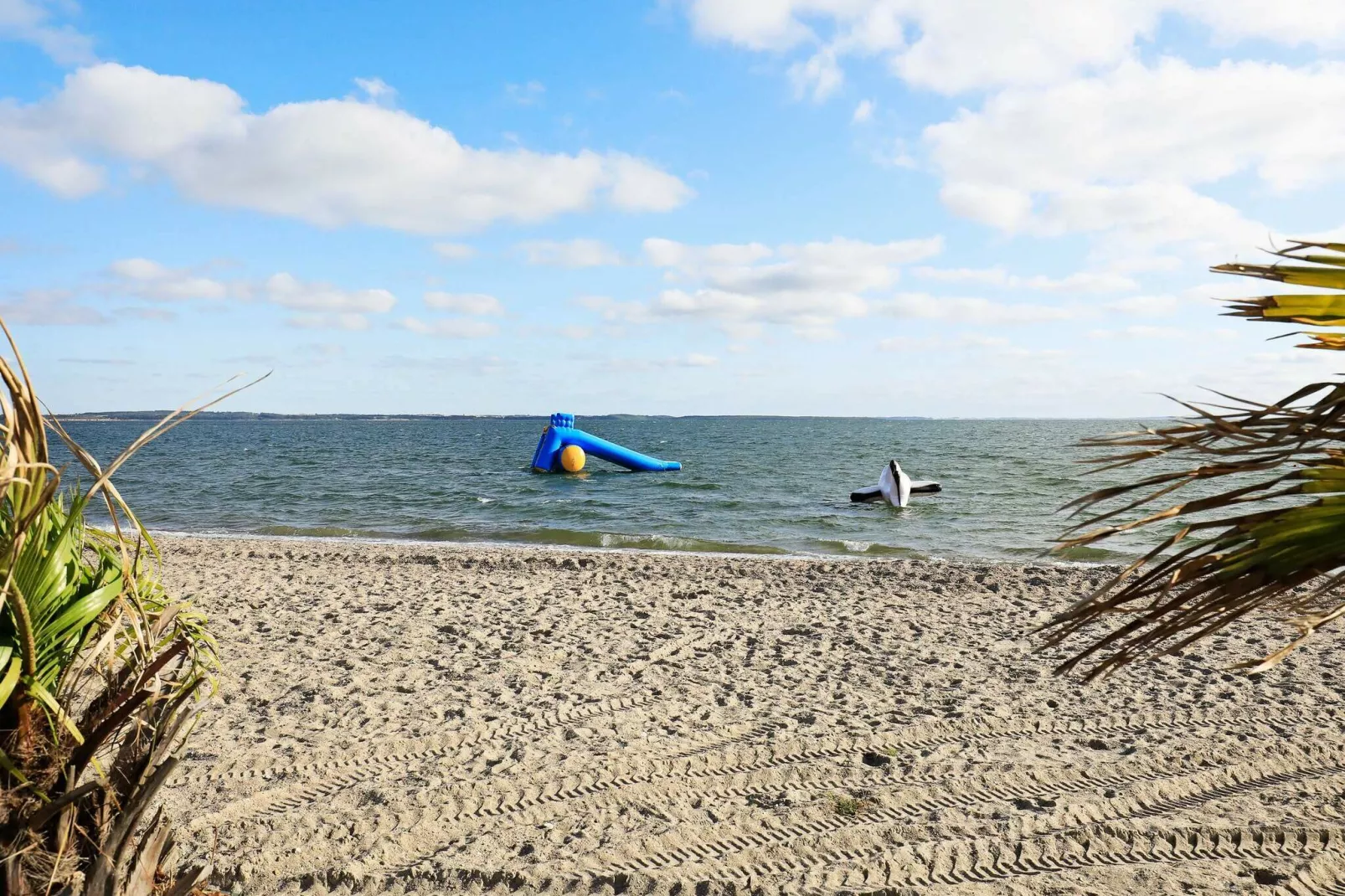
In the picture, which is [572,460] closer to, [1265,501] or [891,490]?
[891,490]

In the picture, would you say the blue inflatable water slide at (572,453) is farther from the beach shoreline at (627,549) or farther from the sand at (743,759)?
the sand at (743,759)

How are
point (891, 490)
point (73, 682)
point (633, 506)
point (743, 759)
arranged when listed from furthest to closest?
point (891, 490) < point (633, 506) < point (743, 759) < point (73, 682)

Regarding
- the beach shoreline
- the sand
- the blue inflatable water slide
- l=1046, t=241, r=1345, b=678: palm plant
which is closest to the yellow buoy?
the blue inflatable water slide

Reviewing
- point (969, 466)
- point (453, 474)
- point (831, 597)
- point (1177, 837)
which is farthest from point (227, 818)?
point (969, 466)

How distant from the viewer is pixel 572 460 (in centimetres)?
2572

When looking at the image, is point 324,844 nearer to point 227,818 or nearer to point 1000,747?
point 227,818

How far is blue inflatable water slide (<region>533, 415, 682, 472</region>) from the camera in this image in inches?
1025

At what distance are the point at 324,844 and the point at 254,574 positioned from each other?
23.0ft

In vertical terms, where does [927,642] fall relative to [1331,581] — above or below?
below

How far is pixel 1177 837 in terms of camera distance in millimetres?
3750

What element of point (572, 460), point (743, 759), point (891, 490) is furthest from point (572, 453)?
point (743, 759)

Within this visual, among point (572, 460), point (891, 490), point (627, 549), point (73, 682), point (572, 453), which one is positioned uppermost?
point (73, 682)

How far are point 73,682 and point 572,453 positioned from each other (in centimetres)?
2399

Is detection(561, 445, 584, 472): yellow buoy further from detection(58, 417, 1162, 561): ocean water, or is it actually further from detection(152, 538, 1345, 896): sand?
detection(152, 538, 1345, 896): sand
